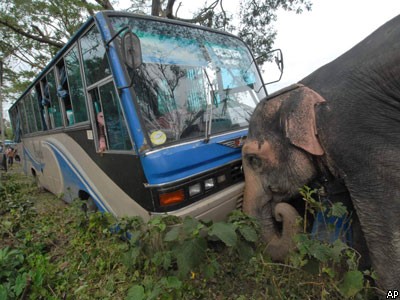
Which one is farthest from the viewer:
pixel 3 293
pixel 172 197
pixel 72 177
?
pixel 72 177

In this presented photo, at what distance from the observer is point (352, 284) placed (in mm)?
1593

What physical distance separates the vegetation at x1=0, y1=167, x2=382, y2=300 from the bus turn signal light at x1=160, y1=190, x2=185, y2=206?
0.67 feet

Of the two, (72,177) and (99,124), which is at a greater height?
(99,124)

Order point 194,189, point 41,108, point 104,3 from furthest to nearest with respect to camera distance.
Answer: point 104,3 → point 41,108 → point 194,189

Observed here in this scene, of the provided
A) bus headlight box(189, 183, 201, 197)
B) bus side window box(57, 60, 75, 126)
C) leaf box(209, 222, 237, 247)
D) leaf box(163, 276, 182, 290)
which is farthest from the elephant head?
bus side window box(57, 60, 75, 126)

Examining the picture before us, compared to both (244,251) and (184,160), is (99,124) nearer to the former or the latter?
(184,160)

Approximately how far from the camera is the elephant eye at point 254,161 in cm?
280

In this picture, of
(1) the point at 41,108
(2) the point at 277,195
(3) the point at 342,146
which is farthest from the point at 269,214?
(1) the point at 41,108

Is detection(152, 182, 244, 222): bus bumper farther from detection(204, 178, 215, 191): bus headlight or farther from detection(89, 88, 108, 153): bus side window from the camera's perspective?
detection(89, 88, 108, 153): bus side window

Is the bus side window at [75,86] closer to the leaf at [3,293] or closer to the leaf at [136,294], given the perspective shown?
the leaf at [3,293]

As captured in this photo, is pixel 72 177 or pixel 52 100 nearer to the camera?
pixel 72 177

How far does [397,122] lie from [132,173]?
2.42m

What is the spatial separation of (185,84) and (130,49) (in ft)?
2.77

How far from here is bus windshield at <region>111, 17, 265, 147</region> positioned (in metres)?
2.60
